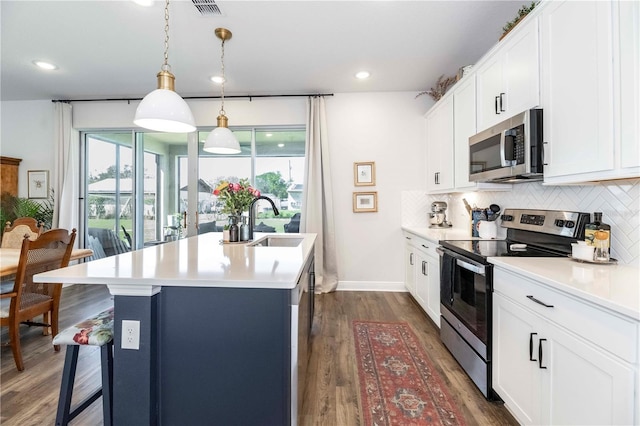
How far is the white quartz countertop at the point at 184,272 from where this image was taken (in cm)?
119

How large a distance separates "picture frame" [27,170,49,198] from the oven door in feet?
18.4

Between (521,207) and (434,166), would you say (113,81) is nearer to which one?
(434,166)

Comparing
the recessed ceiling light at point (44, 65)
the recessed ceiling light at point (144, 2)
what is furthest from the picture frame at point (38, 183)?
the recessed ceiling light at point (144, 2)

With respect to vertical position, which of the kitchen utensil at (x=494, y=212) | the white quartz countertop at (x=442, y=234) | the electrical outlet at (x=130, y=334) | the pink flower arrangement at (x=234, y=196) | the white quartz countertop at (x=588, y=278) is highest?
the pink flower arrangement at (x=234, y=196)

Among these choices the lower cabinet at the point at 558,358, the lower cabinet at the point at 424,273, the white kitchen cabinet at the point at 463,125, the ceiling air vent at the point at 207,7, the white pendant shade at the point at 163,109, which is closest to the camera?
the lower cabinet at the point at 558,358

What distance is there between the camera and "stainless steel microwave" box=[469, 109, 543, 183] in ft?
5.63

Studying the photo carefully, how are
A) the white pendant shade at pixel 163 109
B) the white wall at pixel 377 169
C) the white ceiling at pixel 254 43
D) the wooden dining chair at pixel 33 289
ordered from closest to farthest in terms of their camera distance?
the white pendant shade at pixel 163 109, the wooden dining chair at pixel 33 289, the white ceiling at pixel 254 43, the white wall at pixel 377 169

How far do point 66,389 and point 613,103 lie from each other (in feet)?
9.47

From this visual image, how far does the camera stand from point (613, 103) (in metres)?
1.25

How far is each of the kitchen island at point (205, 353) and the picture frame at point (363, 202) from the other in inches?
114

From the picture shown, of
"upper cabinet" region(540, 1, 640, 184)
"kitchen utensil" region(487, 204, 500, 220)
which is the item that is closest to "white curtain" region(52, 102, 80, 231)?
"kitchen utensil" region(487, 204, 500, 220)

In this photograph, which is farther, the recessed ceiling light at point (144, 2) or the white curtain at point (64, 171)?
the white curtain at point (64, 171)

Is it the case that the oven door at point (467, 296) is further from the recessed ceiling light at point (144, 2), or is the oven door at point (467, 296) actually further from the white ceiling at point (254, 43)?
the recessed ceiling light at point (144, 2)

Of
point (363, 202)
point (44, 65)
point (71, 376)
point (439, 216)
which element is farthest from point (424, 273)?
point (44, 65)
